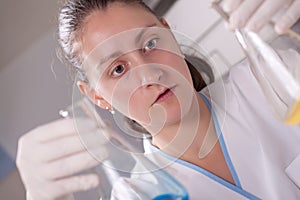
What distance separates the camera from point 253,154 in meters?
0.62

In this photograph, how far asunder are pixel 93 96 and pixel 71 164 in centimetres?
11

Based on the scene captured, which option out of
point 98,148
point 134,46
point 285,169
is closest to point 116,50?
point 134,46

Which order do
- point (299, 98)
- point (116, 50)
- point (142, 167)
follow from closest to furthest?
point (299, 98)
point (116, 50)
point (142, 167)

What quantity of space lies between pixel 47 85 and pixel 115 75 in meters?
0.23

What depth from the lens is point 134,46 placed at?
0.58 m

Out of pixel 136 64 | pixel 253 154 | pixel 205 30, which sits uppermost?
pixel 136 64

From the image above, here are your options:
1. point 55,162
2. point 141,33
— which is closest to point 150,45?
point 141,33

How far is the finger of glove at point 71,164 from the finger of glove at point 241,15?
34 centimetres

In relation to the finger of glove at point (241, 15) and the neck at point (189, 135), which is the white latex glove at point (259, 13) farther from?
the neck at point (189, 135)

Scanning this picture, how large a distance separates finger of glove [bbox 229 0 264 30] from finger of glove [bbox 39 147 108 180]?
1.12ft

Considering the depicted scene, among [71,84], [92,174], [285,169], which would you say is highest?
[71,84]

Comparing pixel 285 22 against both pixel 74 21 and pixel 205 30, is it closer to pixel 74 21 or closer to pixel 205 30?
pixel 74 21

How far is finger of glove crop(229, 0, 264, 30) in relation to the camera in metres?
0.41

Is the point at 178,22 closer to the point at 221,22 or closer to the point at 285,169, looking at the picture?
the point at 221,22
